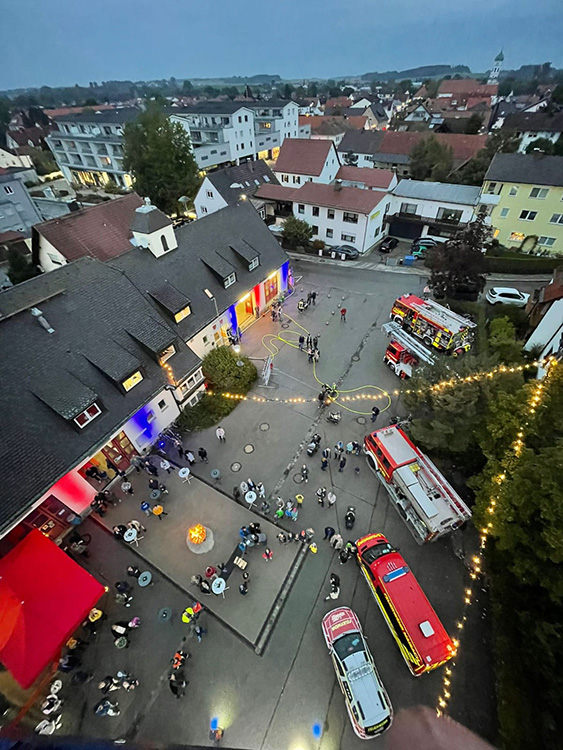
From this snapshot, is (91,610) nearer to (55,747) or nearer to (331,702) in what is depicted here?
(55,747)

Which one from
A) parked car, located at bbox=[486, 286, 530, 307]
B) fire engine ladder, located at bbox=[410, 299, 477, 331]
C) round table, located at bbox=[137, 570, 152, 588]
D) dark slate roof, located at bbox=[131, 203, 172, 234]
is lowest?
round table, located at bbox=[137, 570, 152, 588]

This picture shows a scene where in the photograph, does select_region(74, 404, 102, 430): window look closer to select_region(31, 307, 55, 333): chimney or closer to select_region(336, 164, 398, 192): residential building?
select_region(31, 307, 55, 333): chimney

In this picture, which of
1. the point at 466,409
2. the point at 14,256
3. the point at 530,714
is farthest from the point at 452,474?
the point at 14,256

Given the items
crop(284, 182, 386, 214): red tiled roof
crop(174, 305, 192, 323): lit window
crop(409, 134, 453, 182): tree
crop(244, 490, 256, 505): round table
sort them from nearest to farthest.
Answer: crop(244, 490, 256, 505): round table → crop(174, 305, 192, 323): lit window → crop(284, 182, 386, 214): red tiled roof → crop(409, 134, 453, 182): tree

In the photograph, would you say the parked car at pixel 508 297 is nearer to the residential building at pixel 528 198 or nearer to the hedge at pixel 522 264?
the hedge at pixel 522 264

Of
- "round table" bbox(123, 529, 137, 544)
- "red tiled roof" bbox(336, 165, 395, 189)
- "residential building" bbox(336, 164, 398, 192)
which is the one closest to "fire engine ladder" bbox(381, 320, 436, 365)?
"round table" bbox(123, 529, 137, 544)

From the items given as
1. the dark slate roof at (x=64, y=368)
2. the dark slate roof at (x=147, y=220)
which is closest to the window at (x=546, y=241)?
the dark slate roof at (x=147, y=220)
